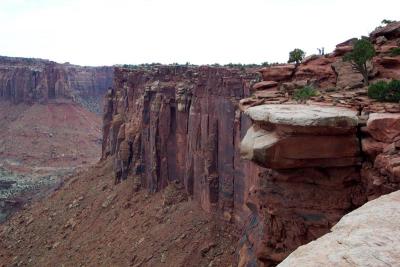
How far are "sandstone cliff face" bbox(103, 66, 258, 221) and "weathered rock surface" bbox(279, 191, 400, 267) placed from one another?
13442 mm

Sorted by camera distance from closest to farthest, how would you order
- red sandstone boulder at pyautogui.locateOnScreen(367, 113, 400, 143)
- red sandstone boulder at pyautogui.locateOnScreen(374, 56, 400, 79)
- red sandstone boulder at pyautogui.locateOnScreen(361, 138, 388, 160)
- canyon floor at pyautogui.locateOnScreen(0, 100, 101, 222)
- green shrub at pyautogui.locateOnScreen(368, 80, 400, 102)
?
red sandstone boulder at pyautogui.locateOnScreen(367, 113, 400, 143) < red sandstone boulder at pyautogui.locateOnScreen(361, 138, 388, 160) < green shrub at pyautogui.locateOnScreen(368, 80, 400, 102) < red sandstone boulder at pyautogui.locateOnScreen(374, 56, 400, 79) < canyon floor at pyautogui.locateOnScreen(0, 100, 101, 222)

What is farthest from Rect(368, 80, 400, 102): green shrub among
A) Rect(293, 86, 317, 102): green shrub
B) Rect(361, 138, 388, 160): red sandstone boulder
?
Rect(293, 86, 317, 102): green shrub

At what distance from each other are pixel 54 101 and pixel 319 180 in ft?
340

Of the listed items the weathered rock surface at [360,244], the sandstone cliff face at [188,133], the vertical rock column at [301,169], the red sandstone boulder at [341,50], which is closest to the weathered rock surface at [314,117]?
the vertical rock column at [301,169]

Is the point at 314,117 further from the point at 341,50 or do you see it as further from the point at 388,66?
the point at 341,50

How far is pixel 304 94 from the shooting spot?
15.5 m

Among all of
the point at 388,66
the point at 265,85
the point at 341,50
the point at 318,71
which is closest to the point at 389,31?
the point at 341,50

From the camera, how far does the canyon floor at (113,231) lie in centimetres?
2874

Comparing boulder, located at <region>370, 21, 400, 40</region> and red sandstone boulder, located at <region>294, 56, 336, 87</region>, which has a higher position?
boulder, located at <region>370, 21, 400, 40</region>

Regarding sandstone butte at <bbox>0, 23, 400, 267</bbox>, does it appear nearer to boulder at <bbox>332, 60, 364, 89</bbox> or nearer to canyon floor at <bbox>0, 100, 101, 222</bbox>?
boulder at <bbox>332, 60, 364, 89</bbox>

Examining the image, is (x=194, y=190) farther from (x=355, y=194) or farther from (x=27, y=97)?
(x=27, y=97)

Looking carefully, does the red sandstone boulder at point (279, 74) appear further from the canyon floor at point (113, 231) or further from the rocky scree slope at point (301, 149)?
the canyon floor at point (113, 231)

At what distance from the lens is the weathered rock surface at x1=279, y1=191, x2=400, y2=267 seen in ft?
25.9

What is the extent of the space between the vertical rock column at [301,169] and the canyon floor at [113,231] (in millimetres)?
11564
